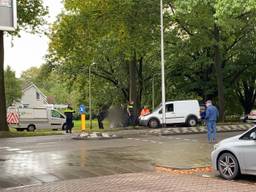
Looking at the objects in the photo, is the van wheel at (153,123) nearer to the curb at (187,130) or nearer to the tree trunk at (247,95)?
the curb at (187,130)

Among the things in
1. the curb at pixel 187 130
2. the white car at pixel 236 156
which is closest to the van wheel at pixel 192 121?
the curb at pixel 187 130

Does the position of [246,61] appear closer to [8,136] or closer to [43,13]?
[43,13]

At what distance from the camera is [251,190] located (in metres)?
10.4

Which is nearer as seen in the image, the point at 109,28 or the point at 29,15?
the point at 29,15

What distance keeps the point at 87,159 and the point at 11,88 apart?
219 ft

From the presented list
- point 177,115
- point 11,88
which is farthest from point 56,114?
point 11,88

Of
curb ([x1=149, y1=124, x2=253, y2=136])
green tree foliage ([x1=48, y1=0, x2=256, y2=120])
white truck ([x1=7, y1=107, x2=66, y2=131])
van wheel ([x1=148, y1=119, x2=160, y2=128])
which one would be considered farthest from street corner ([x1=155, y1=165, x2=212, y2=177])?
white truck ([x1=7, y1=107, x2=66, y2=131])

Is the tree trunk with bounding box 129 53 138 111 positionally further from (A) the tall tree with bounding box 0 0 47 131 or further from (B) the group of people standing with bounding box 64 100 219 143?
(A) the tall tree with bounding box 0 0 47 131

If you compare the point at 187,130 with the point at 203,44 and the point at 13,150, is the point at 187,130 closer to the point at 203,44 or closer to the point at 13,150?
the point at 13,150

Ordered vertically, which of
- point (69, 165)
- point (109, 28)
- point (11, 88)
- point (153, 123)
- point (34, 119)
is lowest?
point (69, 165)

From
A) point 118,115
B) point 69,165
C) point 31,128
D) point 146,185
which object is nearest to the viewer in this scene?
point 146,185

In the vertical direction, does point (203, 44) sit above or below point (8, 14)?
above

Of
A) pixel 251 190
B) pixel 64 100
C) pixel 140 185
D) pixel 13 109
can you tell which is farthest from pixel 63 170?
pixel 64 100

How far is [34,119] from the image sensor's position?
44.5 m
